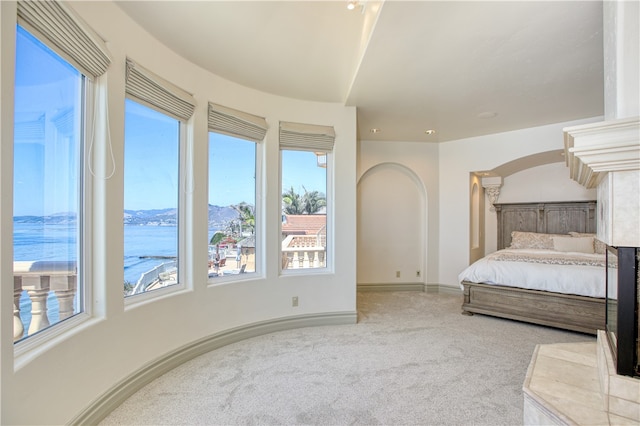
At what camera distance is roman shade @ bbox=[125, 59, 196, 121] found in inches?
85.6

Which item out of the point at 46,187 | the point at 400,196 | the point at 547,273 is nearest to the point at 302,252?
the point at 46,187

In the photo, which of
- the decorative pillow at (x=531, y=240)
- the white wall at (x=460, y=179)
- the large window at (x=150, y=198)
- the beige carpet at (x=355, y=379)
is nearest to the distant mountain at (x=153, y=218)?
the large window at (x=150, y=198)

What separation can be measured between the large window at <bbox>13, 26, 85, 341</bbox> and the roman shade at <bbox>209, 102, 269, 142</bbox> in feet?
3.74

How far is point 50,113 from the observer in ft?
5.44

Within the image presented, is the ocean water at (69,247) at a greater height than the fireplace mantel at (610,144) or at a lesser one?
lesser

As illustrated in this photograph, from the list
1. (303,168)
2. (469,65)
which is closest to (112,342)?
(303,168)

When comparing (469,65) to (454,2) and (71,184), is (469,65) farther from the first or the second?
(71,184)

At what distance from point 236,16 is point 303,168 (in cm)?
181

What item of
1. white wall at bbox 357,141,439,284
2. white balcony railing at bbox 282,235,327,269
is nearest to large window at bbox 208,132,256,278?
white balcony railing at bbox 282,235,327,269

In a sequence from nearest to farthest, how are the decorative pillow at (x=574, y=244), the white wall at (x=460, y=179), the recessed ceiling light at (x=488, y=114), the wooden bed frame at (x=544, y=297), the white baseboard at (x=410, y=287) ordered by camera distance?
the wooden bed frame at (x=544, y=297) < the recessed ceiling light at (x=488, y=114) < the decorative pillow at (x=574, y=244) < the white wall at (x=460, y=179) < the white baseboard at (x=410, y=287)

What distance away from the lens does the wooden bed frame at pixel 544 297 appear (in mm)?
3393

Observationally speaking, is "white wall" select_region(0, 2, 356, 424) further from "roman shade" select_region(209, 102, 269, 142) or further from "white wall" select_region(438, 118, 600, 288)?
"white wall" select_region(438, 118, 600, 288)

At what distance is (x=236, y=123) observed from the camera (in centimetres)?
309

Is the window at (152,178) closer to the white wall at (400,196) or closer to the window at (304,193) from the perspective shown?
the window at (304,193)
